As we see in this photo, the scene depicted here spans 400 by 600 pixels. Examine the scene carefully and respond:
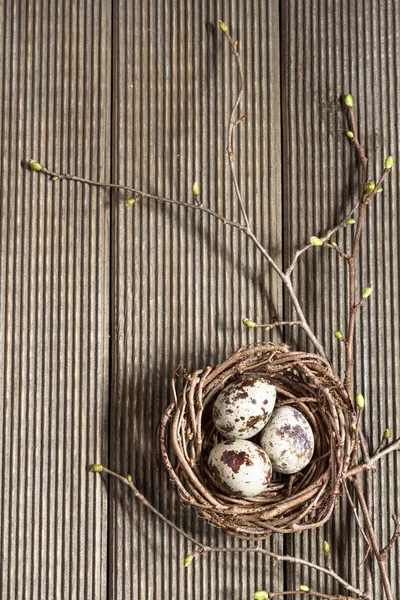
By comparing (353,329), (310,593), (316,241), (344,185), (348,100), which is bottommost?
(310,593)

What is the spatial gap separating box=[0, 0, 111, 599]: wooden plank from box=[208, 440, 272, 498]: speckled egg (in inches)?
9.0

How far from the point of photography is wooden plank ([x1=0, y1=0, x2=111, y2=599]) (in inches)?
44.1

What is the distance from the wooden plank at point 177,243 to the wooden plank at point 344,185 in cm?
3

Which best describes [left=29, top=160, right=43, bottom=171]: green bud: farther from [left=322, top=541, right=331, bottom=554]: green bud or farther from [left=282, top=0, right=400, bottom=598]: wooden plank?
[left=322, top=541, right=331, bottom=554]: green bud

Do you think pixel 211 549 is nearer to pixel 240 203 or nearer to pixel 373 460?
pixel 373 460

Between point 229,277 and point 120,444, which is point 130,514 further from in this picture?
point 229,277

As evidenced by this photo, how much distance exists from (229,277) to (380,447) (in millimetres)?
336

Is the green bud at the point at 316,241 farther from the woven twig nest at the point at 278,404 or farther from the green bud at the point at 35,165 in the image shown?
the green bud at the point at 35,165

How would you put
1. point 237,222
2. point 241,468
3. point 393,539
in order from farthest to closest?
1. point 237,222
2. point 393,539
3. point 241,468

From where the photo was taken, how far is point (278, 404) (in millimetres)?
1043

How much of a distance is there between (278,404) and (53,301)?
14.9 inches

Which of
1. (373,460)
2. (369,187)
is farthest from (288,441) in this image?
(369,187)

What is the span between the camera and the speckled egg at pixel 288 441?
0.99 metres

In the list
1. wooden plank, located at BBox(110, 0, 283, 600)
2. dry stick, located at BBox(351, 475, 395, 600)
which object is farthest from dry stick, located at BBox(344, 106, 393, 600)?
wooden plank, located at BBox(110, 0, 283, 600)
